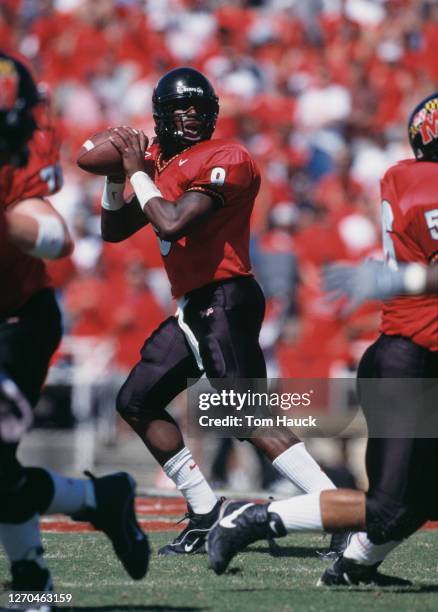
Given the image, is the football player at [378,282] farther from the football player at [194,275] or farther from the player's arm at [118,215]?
the player's arm at [118,215]

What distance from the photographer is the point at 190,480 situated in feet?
17.6

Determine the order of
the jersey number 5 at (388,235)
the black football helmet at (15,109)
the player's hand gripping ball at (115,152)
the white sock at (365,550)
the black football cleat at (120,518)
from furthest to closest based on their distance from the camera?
the player's hand gripping ball at (115,152) < the white sock at (365,550) < the jersey number 5 at (388,235) < the black football cleat at (120,518) < the black football helmet at (15,109)

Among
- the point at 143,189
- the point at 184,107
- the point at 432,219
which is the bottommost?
the point at 432,219

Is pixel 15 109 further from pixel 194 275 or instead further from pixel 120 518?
pixel 194 275

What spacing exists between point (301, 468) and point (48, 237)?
1811mm

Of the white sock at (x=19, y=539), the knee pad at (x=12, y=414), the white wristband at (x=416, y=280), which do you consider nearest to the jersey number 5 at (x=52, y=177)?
the knee pad at (x=12, y=414)

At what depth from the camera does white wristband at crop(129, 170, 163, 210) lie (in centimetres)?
477

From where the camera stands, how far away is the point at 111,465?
10.3 metres

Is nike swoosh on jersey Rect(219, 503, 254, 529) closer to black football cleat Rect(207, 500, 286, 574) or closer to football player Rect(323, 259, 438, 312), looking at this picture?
black football cleat Rect(207, 500, 286, 574)

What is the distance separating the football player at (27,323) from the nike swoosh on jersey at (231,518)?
362 mm

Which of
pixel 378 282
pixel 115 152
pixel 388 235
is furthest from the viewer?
pixel 115 152

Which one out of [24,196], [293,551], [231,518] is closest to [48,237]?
[24,196]

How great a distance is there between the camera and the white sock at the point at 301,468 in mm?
5027

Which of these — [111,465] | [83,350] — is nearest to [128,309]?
[83,350]
